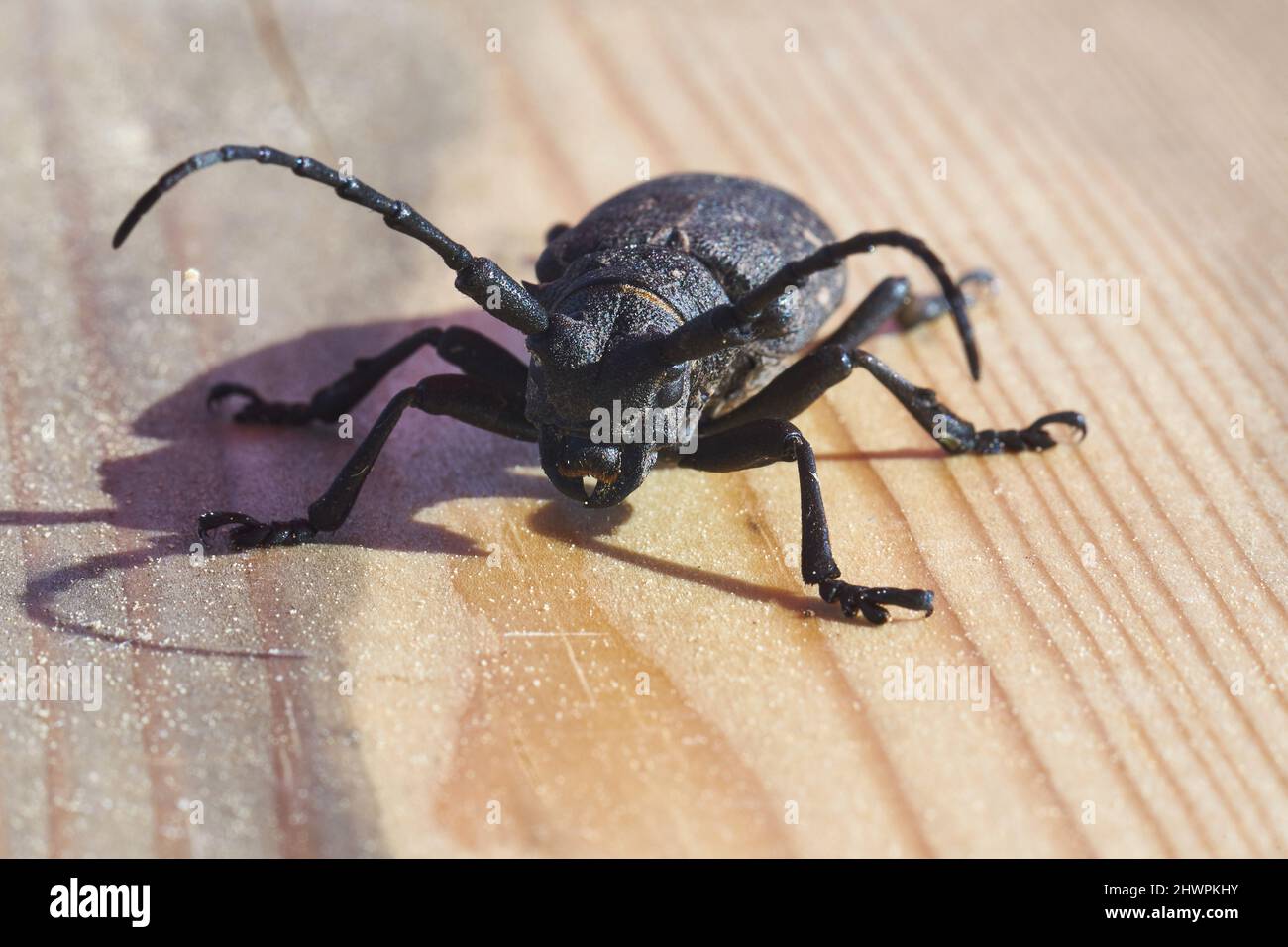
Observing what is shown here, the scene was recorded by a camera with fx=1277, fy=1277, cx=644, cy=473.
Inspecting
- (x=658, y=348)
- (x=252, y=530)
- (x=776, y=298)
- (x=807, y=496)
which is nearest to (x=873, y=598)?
(x=807, y=496)

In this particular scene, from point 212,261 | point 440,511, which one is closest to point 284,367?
point 212,261

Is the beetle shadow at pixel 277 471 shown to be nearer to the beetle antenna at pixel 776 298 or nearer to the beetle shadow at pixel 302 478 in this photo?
the beetle shadow at pixel 302 478

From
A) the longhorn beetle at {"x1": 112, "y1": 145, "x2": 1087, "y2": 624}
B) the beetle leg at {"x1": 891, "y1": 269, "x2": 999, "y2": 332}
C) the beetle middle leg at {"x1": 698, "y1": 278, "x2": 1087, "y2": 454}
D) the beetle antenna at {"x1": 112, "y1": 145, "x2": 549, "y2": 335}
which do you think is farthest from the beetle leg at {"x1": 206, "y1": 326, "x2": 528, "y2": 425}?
the beetle leg at {"x1": 891, "y1": 269, "x2": 999, "y2": 332}

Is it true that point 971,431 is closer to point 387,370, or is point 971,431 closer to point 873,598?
point 873,598

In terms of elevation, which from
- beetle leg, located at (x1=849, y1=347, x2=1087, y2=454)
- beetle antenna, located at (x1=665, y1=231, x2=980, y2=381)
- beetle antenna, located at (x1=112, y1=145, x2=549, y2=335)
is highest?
beetle antenna, located at (x1=112, y1=145, x2=549, y2=335)

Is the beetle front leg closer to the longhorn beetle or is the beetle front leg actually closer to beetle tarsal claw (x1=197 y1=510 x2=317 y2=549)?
the longhorn beetle

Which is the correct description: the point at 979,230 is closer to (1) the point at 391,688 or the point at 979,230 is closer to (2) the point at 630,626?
(2) the point at 630,626
